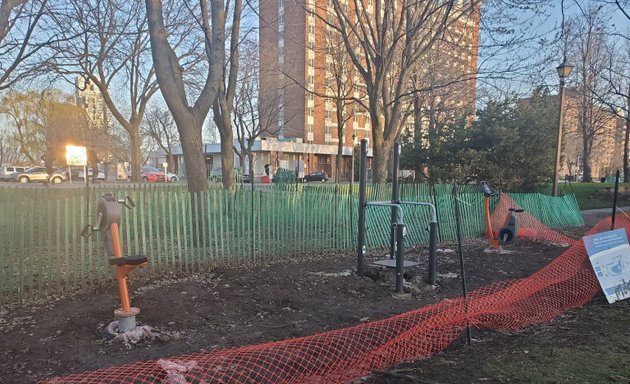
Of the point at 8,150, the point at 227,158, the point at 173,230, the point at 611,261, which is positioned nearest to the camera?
the point at 611,261

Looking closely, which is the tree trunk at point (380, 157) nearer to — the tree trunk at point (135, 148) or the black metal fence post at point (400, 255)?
the black metal fence post at point (400, 255)

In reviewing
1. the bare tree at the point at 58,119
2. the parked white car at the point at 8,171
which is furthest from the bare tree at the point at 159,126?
the parked white car at the point at 8,171

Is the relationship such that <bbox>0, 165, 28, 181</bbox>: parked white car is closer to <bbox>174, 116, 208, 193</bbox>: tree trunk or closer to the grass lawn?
<bbox>174, 116, 208, 193</bbox>: tree trunk

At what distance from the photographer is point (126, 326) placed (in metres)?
4.41

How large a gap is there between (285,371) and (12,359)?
8.09ft

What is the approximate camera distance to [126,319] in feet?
14.5

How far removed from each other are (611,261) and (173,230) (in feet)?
21.5

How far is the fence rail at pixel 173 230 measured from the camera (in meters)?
5.53

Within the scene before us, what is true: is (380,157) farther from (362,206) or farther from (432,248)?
(432,248)

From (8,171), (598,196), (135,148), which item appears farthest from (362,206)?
(8,171)

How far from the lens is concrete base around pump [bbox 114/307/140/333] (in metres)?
4.34

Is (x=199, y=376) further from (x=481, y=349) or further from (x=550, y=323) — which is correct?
(x=550, y=323)

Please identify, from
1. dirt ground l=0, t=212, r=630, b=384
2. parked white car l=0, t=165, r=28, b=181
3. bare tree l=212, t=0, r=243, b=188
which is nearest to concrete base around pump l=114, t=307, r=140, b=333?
dirt ground l=0, t=212, r=630, b=384

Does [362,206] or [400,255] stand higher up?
[362,206]
